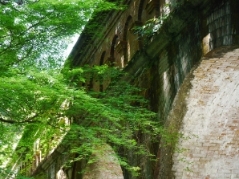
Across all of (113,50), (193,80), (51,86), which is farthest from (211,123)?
(113,50)

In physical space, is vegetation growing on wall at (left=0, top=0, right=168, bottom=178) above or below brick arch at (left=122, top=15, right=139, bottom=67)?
below

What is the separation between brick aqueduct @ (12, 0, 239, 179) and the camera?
24.9ft

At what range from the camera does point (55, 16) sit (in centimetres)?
816

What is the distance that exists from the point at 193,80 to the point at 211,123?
3.03 feet

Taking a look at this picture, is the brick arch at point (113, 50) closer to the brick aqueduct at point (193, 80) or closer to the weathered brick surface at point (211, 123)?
the brick aqueduct at point (193, 80)

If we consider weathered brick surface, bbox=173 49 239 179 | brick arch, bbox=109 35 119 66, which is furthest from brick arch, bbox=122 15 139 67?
weathered brick surface, bbox=173 49 239 179

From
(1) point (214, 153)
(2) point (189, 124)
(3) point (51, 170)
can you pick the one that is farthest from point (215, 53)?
(3) point (51, 170)

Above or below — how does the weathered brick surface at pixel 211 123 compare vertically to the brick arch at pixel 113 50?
below

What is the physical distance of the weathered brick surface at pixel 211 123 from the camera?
806 cm

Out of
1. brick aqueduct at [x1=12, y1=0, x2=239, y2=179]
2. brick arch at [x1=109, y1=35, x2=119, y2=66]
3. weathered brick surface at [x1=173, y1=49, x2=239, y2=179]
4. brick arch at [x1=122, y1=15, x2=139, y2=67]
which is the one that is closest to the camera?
brick aqueduct at [x1=12, y1=0, x2=239, y2=179]

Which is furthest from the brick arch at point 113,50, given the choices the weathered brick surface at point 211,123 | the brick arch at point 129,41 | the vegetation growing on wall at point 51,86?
the weathered brick surface at point 211,123

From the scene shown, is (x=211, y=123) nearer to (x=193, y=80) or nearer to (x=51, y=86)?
(x=193, y=80)

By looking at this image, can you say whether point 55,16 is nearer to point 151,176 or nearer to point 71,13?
point 71,13

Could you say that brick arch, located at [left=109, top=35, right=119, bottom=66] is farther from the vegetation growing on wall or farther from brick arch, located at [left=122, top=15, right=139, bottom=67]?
the vegetation growing on wall
